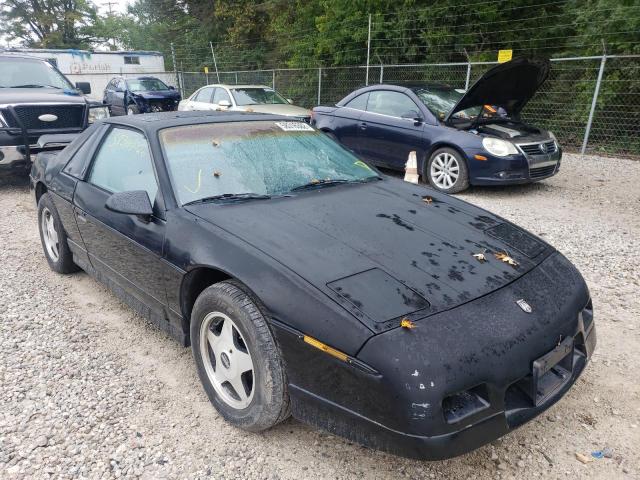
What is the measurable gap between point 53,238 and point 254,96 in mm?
7607

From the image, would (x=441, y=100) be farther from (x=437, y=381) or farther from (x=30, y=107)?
(x=437, y=381)

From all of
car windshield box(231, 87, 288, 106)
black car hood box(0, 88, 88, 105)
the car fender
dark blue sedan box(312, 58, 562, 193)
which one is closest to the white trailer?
car windshield box(231, 87, 288, 106)

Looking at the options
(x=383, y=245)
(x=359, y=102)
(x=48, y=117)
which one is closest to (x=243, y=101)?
(x=359, y=102)

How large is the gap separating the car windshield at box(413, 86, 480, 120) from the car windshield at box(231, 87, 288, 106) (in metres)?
4.47

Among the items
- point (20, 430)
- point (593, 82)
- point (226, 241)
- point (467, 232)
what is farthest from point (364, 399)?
point (593, 82)

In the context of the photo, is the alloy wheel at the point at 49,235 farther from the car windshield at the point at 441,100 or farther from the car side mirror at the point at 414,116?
the car windshield at the point at 441,100

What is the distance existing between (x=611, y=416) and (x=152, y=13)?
3916 cm

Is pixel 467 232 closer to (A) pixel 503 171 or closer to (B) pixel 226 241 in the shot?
(B) pixel 226 241

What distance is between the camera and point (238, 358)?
223 cm

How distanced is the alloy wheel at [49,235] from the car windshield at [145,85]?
13.2m

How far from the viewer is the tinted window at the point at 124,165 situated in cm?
286

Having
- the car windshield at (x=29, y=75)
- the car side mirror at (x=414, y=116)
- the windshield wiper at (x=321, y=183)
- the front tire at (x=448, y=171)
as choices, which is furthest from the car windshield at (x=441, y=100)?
the car windshield at (x=29, y=75)

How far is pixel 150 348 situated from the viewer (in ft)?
10.0

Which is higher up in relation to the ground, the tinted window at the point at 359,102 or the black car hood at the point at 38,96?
the black car hood at the point at 38,96
